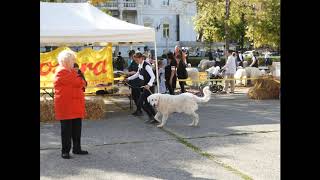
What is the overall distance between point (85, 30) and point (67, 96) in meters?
5.17

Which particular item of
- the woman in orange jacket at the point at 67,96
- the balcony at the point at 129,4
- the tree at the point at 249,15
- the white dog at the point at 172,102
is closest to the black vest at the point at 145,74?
the white dog at the point at 172,102

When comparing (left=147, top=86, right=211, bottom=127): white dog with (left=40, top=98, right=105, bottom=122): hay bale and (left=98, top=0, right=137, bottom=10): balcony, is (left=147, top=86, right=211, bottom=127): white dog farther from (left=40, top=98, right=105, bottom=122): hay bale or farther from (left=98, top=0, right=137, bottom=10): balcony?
(left=98, top=0, right=137, bottom=10): balcony

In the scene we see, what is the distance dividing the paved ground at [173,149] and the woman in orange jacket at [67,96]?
0.49 meters

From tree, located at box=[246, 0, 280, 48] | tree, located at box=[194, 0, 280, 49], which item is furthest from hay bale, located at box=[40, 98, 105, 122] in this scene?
tree, located at box=[246, 0, 280, 48]

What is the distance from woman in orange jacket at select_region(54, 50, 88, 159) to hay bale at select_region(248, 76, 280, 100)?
31.1 feet

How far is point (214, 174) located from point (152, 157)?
139 cm

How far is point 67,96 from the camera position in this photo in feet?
24.0

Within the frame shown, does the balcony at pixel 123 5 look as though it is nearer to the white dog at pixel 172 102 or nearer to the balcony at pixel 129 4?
the balcony at pixel 129 4

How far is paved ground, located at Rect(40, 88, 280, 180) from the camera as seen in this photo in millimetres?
6609

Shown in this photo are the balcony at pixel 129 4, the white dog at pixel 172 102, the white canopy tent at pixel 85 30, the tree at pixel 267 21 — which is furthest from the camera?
the balcony at pixel 129 4

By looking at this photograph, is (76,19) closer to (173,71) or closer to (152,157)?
(173,71)

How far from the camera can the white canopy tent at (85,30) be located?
1215 cm
